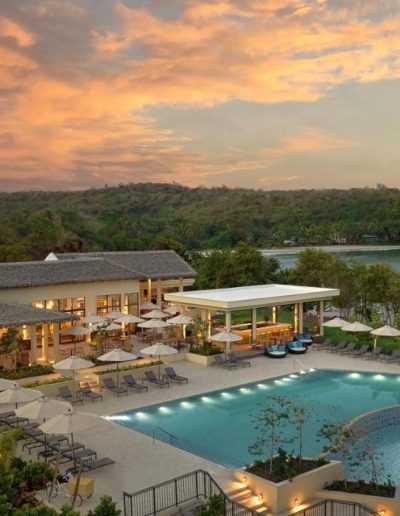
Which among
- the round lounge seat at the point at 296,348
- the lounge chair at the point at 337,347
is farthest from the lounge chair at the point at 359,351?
the round lounge seat at the point at 296,348

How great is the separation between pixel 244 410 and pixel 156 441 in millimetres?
4189

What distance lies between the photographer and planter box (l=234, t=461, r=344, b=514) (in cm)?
1241

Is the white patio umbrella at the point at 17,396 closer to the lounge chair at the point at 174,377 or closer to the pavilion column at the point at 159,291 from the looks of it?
the lounge chair at the point at 174,377

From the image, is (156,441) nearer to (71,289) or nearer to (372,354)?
(372,354)

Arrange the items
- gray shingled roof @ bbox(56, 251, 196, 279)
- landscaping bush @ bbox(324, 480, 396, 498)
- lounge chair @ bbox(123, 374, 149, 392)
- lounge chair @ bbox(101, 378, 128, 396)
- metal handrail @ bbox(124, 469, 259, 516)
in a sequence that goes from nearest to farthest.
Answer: metal handrail @ bbox(124, 469, 259, 516), landscaping bush @ bbox(324, 480, 396, 498), lounge chair @ bbox(101, 378, 128, 396), lounge chair @ bbox(123, 374, 149, 392), gray shingled roof @ bbox(56, 251, 196, 279)

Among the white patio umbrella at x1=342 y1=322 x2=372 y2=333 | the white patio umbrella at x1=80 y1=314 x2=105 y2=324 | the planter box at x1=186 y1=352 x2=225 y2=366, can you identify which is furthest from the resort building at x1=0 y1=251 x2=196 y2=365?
the white patio umbrella at x1=342 y1=322 x2=372 y2=333

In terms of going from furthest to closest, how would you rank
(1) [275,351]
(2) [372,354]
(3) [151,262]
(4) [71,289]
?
1. (3) [151,262]
2. (4) [71,289]
3. (1) [275,351]
4. (2) [372,354]

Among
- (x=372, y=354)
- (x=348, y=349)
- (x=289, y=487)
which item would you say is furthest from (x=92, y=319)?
(x=289, y=487)

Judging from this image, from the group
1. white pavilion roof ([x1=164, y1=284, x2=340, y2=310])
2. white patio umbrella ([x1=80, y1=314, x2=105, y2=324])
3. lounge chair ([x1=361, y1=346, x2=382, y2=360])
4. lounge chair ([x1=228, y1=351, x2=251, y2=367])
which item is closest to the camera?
lounge chair ([x1=228, y1=351, x2=251, y2=367])

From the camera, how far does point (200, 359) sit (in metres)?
25.7

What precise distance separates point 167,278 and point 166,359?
9.46 meters

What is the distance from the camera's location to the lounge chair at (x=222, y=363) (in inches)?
973

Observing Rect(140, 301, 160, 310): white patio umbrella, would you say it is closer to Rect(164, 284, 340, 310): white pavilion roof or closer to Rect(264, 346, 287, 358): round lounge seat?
Rect(164, 284, 340, 310): white pavilion roof

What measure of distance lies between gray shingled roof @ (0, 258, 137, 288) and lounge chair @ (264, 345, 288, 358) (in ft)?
28.1
